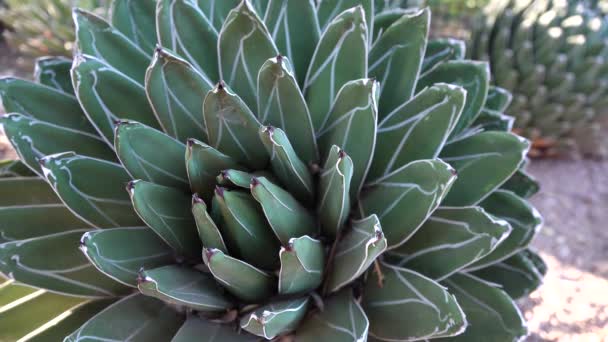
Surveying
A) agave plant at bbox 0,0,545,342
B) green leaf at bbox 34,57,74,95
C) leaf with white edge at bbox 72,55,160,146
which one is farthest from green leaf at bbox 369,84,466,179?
green leaf at bbox 34,57,74,95

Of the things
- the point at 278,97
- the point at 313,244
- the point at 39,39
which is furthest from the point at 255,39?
the point at 39,39

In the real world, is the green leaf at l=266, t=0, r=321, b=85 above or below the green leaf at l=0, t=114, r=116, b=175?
above

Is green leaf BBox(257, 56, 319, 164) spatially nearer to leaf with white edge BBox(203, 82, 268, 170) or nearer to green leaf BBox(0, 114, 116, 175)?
leaf with white edge BBox(203, 82, 268, 170)

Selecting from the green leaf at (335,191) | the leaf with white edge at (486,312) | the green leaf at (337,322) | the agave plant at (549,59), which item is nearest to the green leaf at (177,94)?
the green leaf at (335,191)

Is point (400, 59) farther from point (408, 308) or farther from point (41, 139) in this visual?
point (41, 139)

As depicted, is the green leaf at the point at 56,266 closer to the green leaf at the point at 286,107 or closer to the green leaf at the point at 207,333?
the green leaf at the point at 207,333
